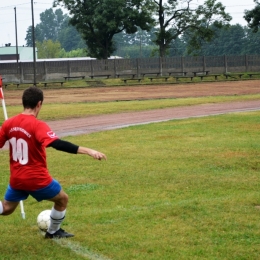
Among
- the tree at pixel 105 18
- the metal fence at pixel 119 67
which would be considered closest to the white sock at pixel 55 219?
the metal fence at pixel 119 67

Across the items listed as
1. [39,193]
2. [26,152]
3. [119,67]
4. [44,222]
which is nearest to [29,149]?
[26,152]

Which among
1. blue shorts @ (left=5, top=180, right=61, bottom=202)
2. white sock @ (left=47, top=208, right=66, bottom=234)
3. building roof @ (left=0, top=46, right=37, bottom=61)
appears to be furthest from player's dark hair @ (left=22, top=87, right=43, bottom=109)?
building roof @ (left=0, top=46, right=37, bottom=61)

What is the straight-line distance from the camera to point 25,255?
6.77 meters

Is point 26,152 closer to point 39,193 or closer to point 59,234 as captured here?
point 39,193

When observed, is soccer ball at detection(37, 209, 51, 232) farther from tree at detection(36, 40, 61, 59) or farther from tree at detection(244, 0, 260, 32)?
tree at detection(36, 40, 61, 59)

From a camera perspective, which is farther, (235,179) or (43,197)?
(235,179)

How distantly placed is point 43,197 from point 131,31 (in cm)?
6498

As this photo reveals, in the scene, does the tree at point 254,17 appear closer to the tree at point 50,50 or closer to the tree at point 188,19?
the tree at point 188,19

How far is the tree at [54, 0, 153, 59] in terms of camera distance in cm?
6875

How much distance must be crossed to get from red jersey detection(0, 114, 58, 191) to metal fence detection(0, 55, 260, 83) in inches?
2176

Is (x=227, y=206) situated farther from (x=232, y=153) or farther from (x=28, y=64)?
(x=28, y=64)

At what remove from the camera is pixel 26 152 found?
6.63 meters

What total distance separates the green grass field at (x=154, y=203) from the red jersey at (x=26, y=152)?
787mm

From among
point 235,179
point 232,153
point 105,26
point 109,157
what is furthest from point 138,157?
point 105,26
